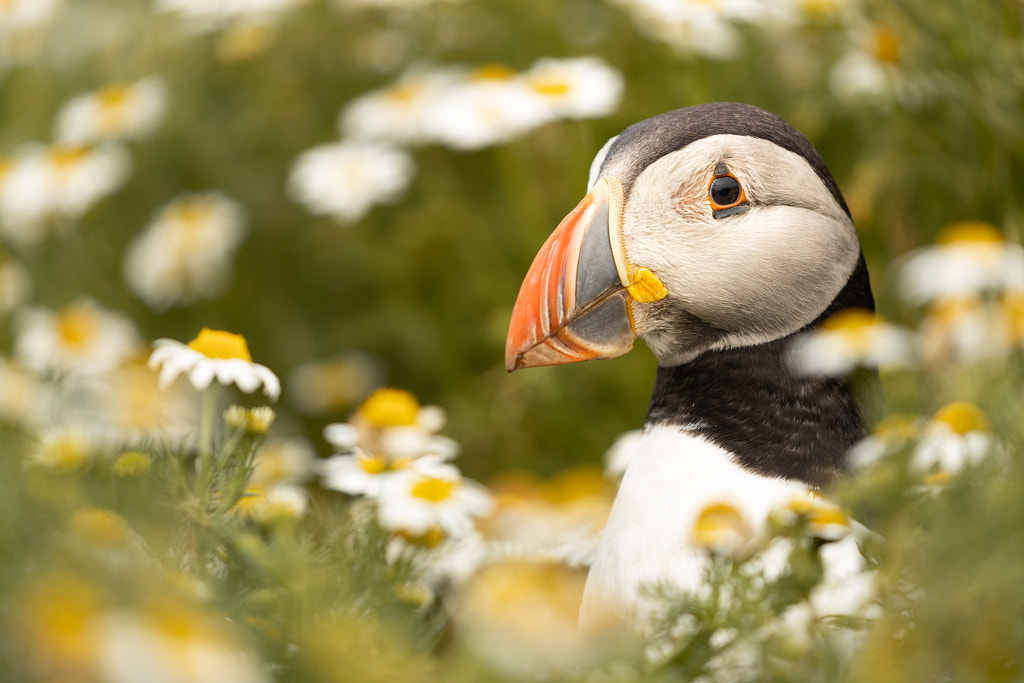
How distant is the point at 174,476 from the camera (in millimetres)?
1073

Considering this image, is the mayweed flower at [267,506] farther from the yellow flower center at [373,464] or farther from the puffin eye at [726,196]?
the puffin eye at [726,196]

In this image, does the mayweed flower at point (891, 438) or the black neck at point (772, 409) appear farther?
the black neck at point (772, 409)

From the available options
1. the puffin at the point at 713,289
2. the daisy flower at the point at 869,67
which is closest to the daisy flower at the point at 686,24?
the daisy flower at the point at 869,67

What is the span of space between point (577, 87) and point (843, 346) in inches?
43.2

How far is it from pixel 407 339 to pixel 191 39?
125cm

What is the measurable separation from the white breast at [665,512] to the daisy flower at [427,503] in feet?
0.60

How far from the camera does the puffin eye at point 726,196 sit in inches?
49.2

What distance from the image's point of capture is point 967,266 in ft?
5.62

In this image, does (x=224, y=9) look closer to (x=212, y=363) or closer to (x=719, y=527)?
(x=212, y=363)

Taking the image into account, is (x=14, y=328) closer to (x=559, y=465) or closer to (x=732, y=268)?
(x=559, y=465)

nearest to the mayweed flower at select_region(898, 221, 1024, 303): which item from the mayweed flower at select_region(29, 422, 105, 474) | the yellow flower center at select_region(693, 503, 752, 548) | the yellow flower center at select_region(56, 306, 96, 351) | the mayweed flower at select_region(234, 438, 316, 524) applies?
the yellow flower center at select_region(693, 503, 752, 548)

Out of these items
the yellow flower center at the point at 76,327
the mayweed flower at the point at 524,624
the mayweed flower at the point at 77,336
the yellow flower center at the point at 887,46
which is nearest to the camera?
the mayweed flower at the point at 524,624

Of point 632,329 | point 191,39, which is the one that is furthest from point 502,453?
point 191,39

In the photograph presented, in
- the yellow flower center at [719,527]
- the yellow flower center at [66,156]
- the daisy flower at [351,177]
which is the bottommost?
the daisy flower at [351,177]
